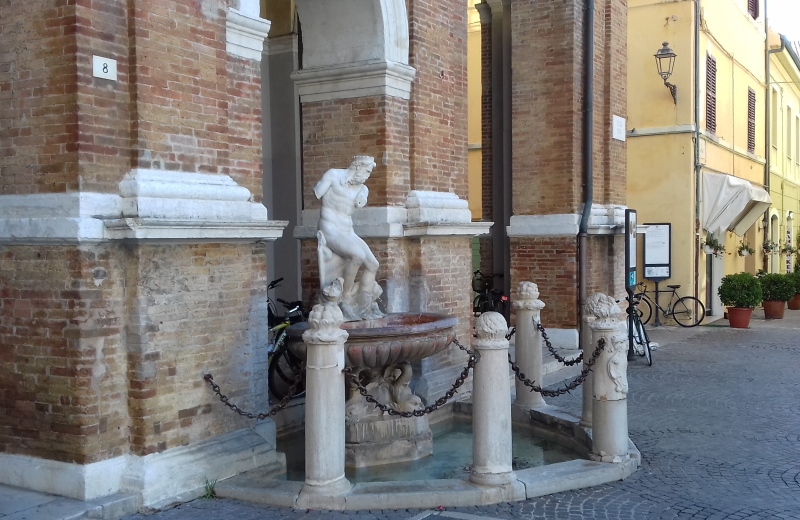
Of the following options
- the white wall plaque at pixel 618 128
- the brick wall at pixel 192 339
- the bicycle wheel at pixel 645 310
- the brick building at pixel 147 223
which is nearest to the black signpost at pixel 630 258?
the white wall plaque at pixel 618 128

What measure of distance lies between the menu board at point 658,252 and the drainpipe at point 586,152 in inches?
190

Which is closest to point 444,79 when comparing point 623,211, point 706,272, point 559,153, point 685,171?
point 559,153

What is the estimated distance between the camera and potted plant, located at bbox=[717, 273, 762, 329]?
53.6 feet

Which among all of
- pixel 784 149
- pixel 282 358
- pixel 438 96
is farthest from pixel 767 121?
pixel 282 358

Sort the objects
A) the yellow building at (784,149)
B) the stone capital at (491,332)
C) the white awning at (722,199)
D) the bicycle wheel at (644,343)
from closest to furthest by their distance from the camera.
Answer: the stone capital at (491,332) < the bicycle wheel at (644,343) < the white awning at (722,199) < the yellow building at (784,149)

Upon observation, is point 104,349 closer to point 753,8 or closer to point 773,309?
point 773,309

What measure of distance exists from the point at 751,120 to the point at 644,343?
1354cm

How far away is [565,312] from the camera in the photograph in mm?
12133

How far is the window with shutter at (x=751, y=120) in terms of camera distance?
74.8 feet

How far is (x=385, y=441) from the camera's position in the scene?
268 inches

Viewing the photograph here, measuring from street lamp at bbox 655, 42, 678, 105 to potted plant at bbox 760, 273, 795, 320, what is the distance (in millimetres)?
4285

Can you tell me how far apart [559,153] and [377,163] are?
452cm

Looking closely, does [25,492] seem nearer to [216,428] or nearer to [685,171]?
[216,428]

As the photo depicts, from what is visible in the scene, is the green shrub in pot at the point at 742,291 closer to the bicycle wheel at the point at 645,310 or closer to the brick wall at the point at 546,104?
the bicycle wheel at the point at 645,310
